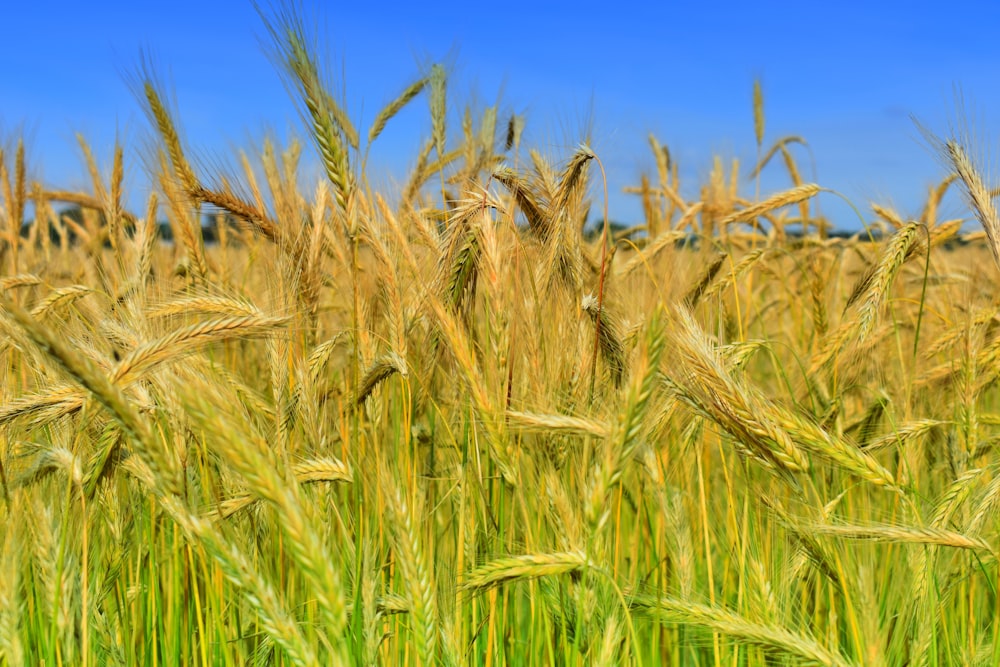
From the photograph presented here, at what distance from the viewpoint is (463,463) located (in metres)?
1.95

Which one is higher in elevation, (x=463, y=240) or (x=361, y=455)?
(x=463, y=240)

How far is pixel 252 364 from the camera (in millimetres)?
3660

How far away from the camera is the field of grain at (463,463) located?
1.55 metres

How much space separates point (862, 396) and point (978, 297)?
1108 mm

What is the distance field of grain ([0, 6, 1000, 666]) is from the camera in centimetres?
155

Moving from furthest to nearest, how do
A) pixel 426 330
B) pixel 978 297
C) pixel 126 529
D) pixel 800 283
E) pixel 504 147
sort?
1. pixel 800 283
2. pixel 978 297
3. pixel 504 147
4. pixel 426 330
5. pixel 126 529

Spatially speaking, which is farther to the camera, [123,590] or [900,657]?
[123,590]

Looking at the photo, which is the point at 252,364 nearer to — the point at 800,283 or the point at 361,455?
the point at 361,455

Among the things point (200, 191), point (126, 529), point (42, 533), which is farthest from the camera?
point (200, 191)

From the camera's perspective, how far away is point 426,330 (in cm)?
230

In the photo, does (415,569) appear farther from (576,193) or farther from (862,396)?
(862,396)

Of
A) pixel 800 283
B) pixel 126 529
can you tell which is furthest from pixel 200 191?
pixel 800 283

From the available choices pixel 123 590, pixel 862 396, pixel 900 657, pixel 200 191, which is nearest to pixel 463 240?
pixel 200 191

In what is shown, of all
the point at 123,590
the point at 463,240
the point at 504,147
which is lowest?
the point at 123,590
